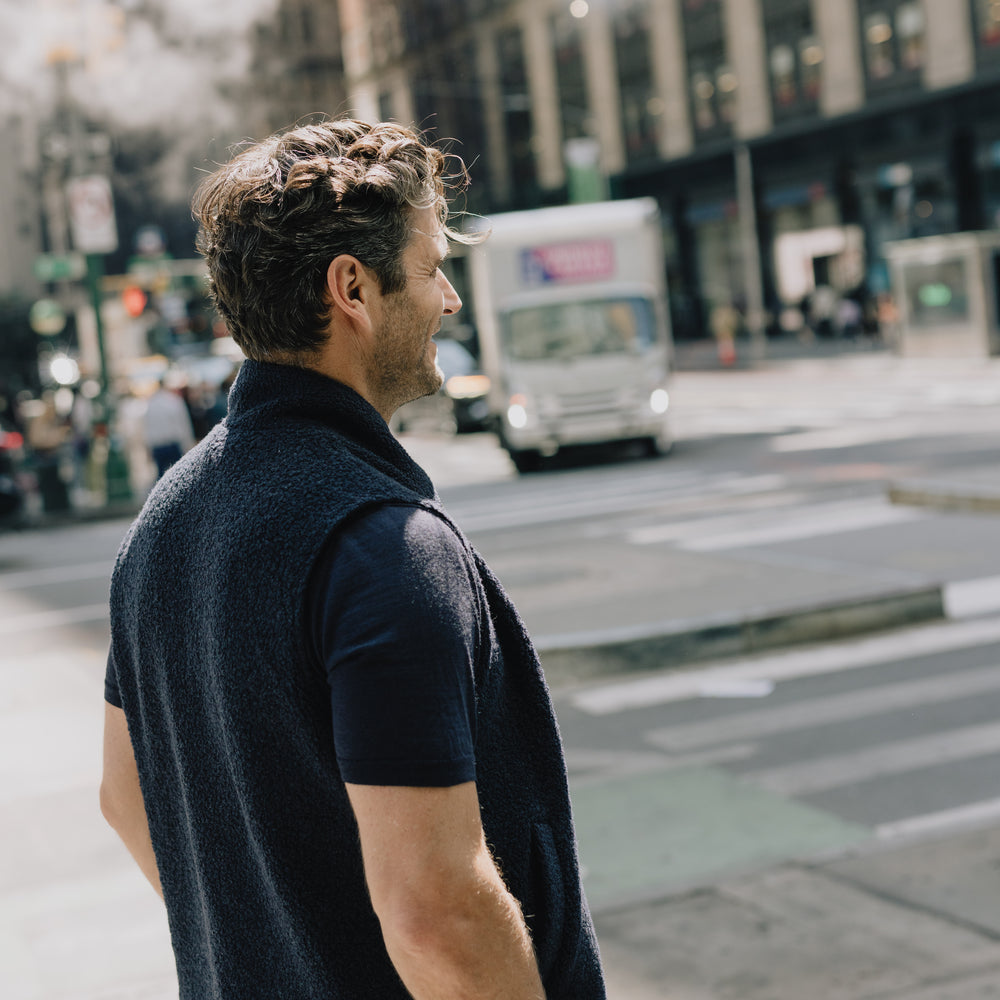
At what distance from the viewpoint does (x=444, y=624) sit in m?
1.44

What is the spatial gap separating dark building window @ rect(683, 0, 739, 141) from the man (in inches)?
1877

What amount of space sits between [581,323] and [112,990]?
1653 cm

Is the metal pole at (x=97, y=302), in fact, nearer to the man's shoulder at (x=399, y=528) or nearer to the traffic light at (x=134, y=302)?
the traffic light at (x=134, y=302)

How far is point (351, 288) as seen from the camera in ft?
5.32

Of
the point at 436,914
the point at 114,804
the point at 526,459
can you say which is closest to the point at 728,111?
the point at 526,459

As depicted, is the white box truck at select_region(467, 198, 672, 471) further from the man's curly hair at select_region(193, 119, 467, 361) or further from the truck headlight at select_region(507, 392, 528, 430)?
the man's curly hair at select_region(193, 119, 467, 361)

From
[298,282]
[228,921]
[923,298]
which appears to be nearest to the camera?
[298,282]

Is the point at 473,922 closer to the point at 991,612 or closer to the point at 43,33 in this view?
the point at 991,612

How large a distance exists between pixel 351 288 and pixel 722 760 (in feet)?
16.0

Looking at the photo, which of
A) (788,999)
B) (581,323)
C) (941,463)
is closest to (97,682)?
(788,999)

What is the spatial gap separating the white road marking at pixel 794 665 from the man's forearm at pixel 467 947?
570 centimetres

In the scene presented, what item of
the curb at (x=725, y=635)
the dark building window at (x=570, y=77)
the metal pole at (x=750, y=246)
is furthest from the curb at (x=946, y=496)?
the dark building window at (x=570, y=77)

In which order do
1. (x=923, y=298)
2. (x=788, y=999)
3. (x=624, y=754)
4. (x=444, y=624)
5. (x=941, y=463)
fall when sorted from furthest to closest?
(x=923, y=298) < (x=941, y=463) < (x=624, y=754) < (x=788, y=999) < (x=444, y=624)

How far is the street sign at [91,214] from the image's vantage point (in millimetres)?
21297
